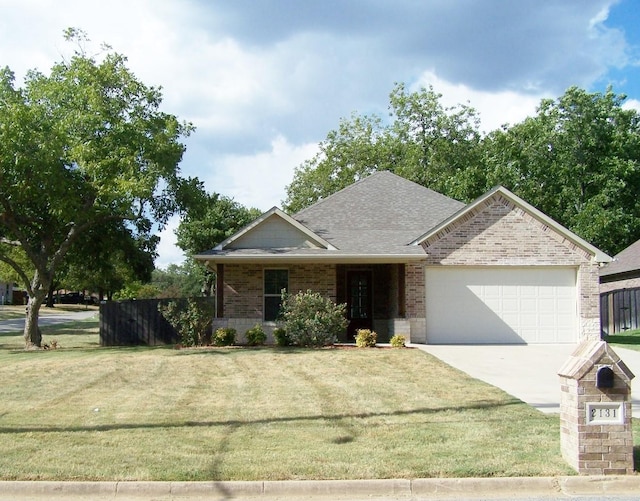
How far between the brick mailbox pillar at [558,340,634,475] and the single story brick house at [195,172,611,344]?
12359 mm

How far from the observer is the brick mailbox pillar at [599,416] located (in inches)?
275

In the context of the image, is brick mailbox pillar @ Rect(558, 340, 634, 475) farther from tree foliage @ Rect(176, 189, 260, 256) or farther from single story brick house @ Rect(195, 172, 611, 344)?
tree foliage @ Rect(176, 189, 260, 256)

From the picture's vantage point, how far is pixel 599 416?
7098 mm

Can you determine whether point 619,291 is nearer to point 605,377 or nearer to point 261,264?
point 261,264

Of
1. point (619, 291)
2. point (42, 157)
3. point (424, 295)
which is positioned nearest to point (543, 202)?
point (619, 291)

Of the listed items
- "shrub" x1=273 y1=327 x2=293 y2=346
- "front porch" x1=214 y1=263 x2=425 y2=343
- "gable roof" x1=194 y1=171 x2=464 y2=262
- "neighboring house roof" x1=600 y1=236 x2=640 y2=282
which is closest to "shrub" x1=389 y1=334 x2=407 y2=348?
"front porch" x1=214 y1=263 x2=425 y2=343

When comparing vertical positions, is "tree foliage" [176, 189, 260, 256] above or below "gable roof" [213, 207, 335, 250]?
above

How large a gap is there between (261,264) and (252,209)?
36122mm

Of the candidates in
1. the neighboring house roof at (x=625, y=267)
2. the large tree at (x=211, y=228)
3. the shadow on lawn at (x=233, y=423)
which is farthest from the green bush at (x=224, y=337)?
the large tree at (x=211, y=228)

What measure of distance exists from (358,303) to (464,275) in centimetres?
370

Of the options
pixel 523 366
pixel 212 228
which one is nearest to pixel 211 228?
pixel 212 228

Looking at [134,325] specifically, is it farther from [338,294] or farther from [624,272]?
[624,272]

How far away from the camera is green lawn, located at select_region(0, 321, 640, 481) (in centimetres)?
695

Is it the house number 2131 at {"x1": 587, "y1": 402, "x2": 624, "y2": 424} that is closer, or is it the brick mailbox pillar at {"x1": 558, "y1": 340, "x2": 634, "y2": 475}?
the brick mailbox pillar at {"x1": 558, "y1": 340, "x2": 634, "y2": 475}
